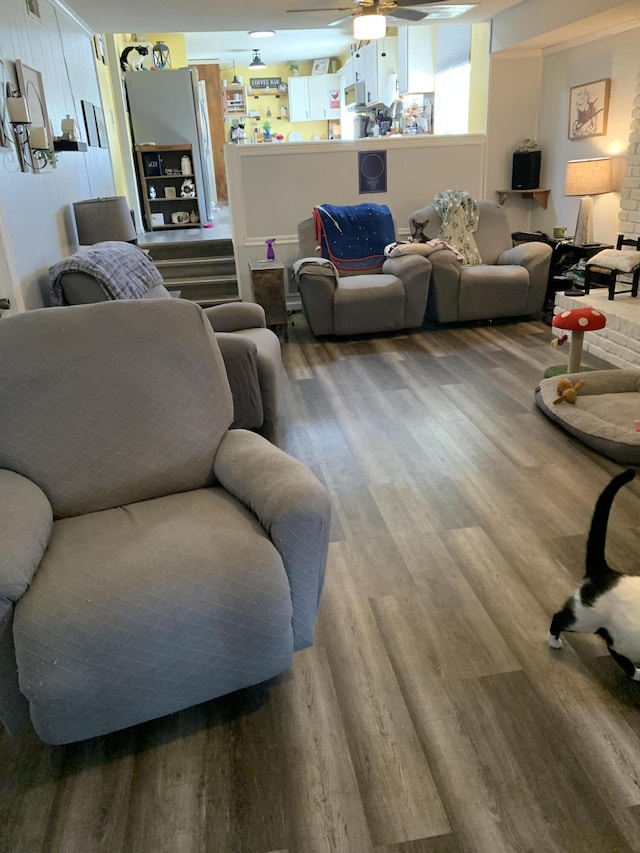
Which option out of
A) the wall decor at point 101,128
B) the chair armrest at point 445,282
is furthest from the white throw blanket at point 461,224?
the wall decor at point 101,128

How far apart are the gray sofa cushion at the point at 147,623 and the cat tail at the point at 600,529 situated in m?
0.80

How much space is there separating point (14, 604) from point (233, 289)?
→ 185 inches

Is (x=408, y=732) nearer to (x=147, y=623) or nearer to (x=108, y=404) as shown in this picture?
(x=147, y=623)

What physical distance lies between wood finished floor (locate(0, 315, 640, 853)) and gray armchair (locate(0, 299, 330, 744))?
142 mm

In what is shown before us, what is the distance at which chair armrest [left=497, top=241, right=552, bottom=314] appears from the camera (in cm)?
483

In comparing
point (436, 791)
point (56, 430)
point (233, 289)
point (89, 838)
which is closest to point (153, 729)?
point (89, 838)

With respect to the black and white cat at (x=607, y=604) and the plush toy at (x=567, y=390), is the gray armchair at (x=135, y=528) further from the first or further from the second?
the plush toy at (x=567, y=390)

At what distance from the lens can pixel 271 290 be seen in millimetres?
4793

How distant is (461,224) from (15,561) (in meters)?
4.59

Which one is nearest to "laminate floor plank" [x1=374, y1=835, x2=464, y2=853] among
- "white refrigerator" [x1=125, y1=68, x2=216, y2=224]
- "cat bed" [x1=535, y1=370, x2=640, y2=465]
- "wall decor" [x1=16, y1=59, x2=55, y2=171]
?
"cat bed" [x1=535, y1=370, x2=640, y2=465]

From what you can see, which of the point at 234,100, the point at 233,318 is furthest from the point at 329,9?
the point at 234,100

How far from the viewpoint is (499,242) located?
17.1ft

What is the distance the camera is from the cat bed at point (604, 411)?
2750mm

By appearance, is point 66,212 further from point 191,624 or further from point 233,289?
point 191,624
